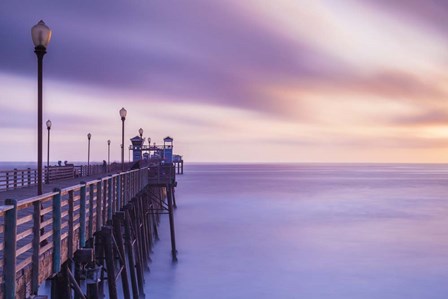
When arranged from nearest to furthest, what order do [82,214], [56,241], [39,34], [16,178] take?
[56,241]
[39,34]
[82,214]
[16,178]

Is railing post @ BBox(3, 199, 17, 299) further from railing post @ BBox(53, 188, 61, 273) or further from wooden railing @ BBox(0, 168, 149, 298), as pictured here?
railing post @ BBox(53, 188, 61, 273)

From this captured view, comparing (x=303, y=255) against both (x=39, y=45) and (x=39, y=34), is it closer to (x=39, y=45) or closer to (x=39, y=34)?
(x=39, y=45)

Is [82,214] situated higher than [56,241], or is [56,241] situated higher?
[82,214]

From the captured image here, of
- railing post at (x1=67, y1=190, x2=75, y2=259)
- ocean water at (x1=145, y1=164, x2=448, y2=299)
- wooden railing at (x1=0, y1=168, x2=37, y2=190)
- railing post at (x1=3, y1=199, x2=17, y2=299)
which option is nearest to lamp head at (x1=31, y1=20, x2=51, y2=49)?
railing post at (x1=67, y1=190, x2=75, y2=259)

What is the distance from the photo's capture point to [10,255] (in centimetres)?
576

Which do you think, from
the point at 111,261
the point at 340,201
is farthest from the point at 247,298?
the point at 340,201

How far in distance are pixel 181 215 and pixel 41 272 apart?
1459 inches

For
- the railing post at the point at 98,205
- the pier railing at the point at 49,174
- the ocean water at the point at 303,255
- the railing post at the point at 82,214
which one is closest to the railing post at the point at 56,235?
the railing post at the point at 82,214

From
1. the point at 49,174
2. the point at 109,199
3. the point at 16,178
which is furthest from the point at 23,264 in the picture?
the point at 49,174

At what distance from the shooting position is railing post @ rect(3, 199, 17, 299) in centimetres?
565

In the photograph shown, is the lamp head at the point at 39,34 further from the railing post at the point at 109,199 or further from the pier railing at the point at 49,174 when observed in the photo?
the pier railing at the point at 49,174

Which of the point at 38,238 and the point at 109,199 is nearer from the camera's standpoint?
the point at 38,238

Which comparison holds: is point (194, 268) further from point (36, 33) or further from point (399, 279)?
point (36, 33)

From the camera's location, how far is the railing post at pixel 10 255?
5647 mm
